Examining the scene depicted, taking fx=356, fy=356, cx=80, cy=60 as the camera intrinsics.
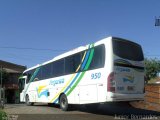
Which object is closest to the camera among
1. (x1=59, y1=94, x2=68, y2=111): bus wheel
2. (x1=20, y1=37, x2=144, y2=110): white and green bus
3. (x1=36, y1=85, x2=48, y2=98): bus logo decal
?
(x1=20, y1=37, x2=144, y2=110): white and green bus

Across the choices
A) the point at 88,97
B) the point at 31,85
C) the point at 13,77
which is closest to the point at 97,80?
the point at 88,97

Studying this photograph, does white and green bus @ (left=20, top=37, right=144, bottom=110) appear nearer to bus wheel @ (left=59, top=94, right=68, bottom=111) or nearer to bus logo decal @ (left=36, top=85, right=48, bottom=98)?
bus wheel @ (left=59, top=94, right=68, bottom=111)

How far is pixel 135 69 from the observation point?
55.6 feet

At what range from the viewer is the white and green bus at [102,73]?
15891 millimetres

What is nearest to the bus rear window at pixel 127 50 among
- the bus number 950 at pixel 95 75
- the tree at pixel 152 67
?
the bus number 950 at pixel 95 75

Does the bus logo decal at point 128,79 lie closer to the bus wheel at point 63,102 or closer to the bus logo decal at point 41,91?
the bus wheel at point 63,102

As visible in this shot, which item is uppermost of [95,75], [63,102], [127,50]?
[127,50]

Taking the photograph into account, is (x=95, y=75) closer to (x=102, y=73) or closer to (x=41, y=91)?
(x=102, y=73)

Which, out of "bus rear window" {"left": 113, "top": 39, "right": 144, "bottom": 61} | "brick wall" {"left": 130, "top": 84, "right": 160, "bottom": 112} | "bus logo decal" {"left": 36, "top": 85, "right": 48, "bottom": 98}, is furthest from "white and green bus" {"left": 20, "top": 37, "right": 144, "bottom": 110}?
"brick wall" {"left": 130, "top": 84, "right": 160, "bottom": 112}

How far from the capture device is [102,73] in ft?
52.5

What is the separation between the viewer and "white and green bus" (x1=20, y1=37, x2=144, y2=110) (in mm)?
15891

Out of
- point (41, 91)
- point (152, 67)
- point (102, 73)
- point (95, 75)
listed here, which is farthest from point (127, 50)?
point (152, 67)

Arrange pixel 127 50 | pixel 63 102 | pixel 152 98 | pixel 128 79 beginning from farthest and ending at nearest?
pixel 63 102, pixel 152 98, pixel 127 50, pixel 128 79

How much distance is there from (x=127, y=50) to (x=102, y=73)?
1823mm
